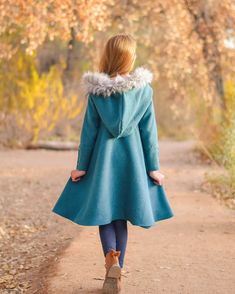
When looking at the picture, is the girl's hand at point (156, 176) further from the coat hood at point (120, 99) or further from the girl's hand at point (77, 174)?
the girl's hand at point (77, 174)

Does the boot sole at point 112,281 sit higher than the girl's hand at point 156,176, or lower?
lower

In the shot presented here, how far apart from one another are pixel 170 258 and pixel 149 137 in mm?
1279

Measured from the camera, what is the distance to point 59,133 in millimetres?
17594

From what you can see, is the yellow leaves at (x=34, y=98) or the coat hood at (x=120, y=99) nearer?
the coat hood at (x=120, y=99)

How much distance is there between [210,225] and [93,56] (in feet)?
27.3

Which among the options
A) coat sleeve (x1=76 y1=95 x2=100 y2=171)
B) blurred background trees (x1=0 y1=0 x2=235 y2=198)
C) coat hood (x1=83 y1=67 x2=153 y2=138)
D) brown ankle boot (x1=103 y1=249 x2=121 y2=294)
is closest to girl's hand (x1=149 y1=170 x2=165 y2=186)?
coat hood (x1=83 y1=67 x2=153 y2=138)

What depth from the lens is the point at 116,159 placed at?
404 cm

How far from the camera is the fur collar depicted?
3.97 meters

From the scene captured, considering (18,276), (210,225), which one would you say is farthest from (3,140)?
(18,276)

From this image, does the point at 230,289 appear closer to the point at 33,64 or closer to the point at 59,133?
the point at 33,64

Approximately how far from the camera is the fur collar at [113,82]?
397cm

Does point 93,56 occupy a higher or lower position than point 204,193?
higher

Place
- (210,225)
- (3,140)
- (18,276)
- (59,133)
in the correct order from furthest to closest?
(59,133) < (3,140) < (210,225) < (18,276)

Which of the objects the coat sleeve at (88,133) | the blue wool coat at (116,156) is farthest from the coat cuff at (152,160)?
the coat sleeve at (88,133)
